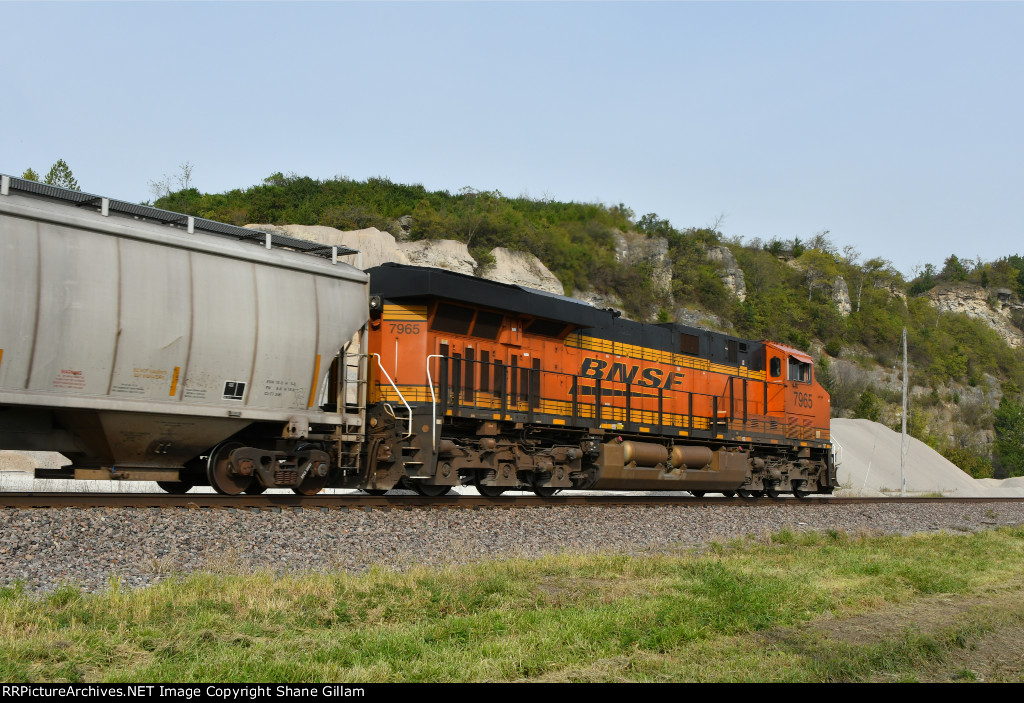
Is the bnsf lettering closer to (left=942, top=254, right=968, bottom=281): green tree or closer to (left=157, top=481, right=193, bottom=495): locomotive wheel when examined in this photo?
(left=157, top=481, right=193, bottom=495): locomotive wheel

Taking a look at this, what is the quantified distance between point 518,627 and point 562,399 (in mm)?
10423

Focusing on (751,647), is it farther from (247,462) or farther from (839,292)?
(839,292)

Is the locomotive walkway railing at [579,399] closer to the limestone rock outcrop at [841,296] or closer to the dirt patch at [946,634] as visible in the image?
the dirt patch at [946,634]

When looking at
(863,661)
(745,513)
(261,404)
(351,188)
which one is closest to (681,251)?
(351,188)

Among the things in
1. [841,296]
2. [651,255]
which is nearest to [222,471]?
[651,255]

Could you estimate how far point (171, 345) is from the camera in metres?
10.1

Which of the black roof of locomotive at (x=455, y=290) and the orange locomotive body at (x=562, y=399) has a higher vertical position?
the black roof of locomotive at (x=455, y=290)

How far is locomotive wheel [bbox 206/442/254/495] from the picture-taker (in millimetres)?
11297

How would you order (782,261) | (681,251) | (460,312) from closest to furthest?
1. (460,312)
2. (681,251)
3. (782,261)

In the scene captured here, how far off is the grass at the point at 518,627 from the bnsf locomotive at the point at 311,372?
13.0 feet

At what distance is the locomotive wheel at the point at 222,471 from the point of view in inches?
445

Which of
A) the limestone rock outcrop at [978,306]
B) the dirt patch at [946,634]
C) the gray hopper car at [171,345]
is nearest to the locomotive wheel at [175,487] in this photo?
the gray hopper car at [171,345]

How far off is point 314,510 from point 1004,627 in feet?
25.5

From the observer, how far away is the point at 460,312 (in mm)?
14375
